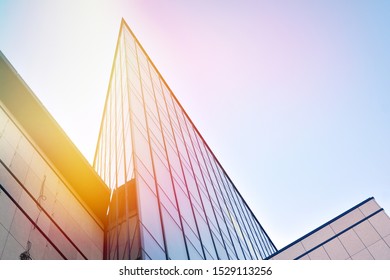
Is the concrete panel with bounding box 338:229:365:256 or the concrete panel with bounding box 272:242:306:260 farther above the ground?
the concrete panel with bounding box 272:242:306:260

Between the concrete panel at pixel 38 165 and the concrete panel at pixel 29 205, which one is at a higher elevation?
the concrete panel at pixel 38 165

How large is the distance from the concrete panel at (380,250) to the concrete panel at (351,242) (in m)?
0.46

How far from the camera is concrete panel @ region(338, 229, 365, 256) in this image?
55.3ft

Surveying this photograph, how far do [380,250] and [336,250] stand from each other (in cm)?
190

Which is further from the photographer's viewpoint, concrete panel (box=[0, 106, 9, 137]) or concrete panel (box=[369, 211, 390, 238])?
concrete panel (box=[369, 211, 390, 238])

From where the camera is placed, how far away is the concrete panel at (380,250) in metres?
15.9

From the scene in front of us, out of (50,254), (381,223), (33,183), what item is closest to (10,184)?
(33,183)

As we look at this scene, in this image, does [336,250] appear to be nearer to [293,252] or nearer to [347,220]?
[347,220]

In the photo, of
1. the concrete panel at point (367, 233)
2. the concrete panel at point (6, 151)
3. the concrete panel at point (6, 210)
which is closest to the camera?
the concrete panel at point (6, 210)

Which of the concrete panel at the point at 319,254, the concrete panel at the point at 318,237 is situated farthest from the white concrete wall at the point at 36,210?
the concrete panel at the point at 318,237

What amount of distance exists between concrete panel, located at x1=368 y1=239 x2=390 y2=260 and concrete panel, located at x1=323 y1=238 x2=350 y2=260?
108cm

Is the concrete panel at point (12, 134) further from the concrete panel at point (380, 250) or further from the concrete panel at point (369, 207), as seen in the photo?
the concrete panel at point (369, 207)

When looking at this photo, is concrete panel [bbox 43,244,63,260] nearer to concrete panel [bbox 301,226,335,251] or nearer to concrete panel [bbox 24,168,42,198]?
concrete panel [bbox 24,168,42,198]

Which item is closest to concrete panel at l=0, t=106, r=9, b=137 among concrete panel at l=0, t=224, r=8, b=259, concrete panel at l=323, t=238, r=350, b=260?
concrete panel at l=0, t=224, r=8, b=259
